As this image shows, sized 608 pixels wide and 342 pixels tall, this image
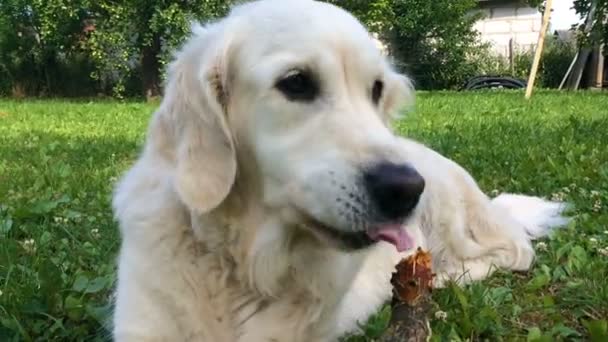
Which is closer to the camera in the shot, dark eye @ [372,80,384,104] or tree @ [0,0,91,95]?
dark eye @ [372,80,384,104]

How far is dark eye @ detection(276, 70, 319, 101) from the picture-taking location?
8.06 ft

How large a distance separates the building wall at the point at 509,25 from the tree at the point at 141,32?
15.5m

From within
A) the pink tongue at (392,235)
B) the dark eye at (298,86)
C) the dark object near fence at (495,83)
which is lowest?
the dark object near fence at (495,83)

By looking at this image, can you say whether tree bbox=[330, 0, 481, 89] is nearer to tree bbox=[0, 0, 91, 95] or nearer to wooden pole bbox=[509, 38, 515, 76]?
wooden pole bbox=[509, 38, 515, 76]

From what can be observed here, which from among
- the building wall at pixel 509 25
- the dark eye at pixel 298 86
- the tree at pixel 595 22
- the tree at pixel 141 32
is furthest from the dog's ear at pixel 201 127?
the building wall at pixel 509 25

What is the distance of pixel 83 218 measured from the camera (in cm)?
425

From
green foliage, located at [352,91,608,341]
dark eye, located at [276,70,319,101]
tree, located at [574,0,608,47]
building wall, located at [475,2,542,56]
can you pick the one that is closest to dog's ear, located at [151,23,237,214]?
dark eye, located at [276,70,319,101]

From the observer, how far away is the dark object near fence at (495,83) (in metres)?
27.5

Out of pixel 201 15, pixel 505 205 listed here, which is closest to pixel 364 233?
pixel 505 205

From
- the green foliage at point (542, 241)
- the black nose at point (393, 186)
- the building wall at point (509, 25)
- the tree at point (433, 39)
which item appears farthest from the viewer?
the building wall at point (509, 25)

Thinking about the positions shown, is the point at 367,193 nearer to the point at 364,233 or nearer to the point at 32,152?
the point at 364,233

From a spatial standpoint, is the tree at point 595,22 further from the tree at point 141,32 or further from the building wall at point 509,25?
the building wall at point 509,25

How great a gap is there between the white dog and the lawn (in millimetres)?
347

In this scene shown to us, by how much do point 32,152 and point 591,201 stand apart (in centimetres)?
503
